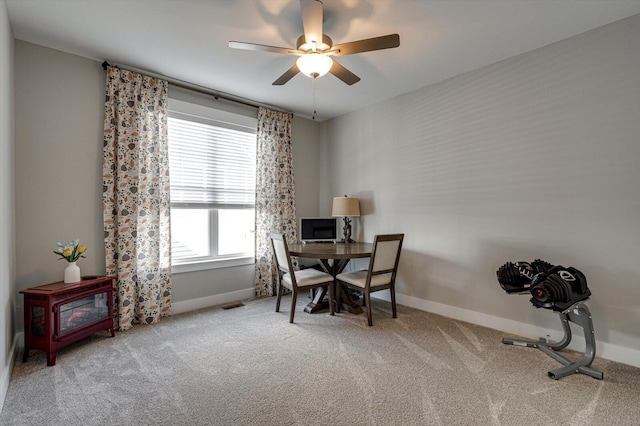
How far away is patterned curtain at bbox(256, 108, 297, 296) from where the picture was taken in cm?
422

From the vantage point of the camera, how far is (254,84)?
11.7 feet

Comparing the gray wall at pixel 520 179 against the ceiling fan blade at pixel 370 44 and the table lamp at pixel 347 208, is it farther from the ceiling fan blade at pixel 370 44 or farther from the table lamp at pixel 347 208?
the ceiling fan blade at pixel 370 44

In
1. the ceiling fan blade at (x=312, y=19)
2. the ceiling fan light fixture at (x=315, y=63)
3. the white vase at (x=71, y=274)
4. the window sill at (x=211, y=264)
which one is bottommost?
the window sill at (x=211, y=264)

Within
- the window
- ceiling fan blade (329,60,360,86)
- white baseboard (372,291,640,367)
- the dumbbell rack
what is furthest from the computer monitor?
the dumbbell rack

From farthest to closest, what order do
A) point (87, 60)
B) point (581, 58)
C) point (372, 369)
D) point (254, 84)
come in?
1. point (254, 84)
2. point (87, 60)
3. point (581, 58)
4. point (372, 369)

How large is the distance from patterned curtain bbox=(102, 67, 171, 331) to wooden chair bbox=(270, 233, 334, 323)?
122cm

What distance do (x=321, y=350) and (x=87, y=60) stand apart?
3499mm

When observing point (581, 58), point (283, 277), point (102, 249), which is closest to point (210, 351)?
point (283, 277)

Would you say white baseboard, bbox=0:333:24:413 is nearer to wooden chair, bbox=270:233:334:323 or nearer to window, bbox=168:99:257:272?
window, bbox=168:99:257:272

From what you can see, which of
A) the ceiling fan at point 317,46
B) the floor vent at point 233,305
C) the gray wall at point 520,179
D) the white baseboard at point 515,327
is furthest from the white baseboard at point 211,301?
the ceiling fan at point 317,46

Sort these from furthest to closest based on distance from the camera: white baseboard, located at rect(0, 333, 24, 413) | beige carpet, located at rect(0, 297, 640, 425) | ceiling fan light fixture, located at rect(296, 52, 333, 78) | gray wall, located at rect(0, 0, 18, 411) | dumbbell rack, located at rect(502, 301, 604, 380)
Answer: ceiling fan light fixture, located at rect(296, 52, 333, 78) → dumbbell rack, located at rect(502, 301, 604, 380) → gray wall, located at rect(0, 0, 18, 411) → white baseboard, located at rect(0, 333, 24, 413) → beige carpet, located at rect(0, 297, 640, 425)

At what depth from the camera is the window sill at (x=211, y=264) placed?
11.7 ft

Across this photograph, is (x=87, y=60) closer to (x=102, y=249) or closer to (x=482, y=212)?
(x=102, y=249)

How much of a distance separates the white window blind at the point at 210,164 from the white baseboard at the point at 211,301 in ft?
3.71
